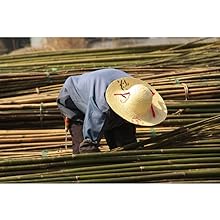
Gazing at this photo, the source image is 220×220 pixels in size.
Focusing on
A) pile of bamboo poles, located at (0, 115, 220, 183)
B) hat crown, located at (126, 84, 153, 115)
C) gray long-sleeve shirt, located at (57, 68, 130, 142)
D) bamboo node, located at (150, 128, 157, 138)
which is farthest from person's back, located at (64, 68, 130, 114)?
bamboo node, located at (150, 128, 157, 138)

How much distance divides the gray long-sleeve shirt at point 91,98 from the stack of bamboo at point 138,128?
139mm

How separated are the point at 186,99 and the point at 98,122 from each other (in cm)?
94

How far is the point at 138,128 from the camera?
9.44ft

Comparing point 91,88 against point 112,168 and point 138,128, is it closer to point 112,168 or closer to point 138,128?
point 112,168

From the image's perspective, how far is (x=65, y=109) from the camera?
2.60 metres

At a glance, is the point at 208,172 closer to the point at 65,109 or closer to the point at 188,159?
the point at 188,159

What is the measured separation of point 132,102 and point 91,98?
196mm

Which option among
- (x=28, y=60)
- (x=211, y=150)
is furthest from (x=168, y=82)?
(x=28, y=60)

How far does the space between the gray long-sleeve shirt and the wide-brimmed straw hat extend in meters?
0.05

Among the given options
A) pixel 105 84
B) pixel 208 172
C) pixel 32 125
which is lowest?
pixel 208 172

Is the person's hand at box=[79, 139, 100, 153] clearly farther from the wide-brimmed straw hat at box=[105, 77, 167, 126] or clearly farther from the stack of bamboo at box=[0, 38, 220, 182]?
the wide-brimmed straw hat at box=[105, 77, 167, 126]

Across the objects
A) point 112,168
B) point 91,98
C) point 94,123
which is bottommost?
point 112,168

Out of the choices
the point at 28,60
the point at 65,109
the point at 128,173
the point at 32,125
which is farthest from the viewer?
the point at 28,60

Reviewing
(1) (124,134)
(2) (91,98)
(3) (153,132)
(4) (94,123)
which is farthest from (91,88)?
(3) (153,132)
